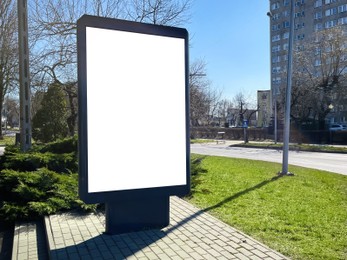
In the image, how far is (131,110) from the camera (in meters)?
4.61

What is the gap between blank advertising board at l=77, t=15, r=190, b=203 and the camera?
426cm

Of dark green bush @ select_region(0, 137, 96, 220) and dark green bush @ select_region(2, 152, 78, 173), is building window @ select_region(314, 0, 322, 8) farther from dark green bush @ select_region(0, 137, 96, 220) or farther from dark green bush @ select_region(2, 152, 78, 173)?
dark green bush @ select_region(0, 137, 96, 220)

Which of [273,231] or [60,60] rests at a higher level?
[60,60]

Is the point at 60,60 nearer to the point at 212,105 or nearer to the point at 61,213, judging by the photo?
the point at 61,213

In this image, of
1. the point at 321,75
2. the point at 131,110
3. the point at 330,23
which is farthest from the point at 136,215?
the point at 330,23

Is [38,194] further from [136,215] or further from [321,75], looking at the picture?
[321,75]

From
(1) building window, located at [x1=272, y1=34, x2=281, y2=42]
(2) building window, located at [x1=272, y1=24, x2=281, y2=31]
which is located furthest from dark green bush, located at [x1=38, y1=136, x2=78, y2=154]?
(2) building window, located at [x1=272, y1=24, x2=281, y2=31]

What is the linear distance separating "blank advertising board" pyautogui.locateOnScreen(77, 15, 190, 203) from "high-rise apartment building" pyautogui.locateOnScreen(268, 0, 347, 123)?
63.0m

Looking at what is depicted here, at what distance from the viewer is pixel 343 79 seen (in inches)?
1309

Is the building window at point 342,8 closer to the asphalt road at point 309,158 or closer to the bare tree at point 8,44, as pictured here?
the asphalt road at point 309,158

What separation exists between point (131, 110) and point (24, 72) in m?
9.71

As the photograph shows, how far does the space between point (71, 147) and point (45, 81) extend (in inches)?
220

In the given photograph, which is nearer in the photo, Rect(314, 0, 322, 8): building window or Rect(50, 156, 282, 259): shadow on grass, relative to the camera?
Rect(50, 156, 282, 259): shadow on grass

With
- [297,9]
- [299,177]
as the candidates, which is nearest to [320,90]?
[299,177]
